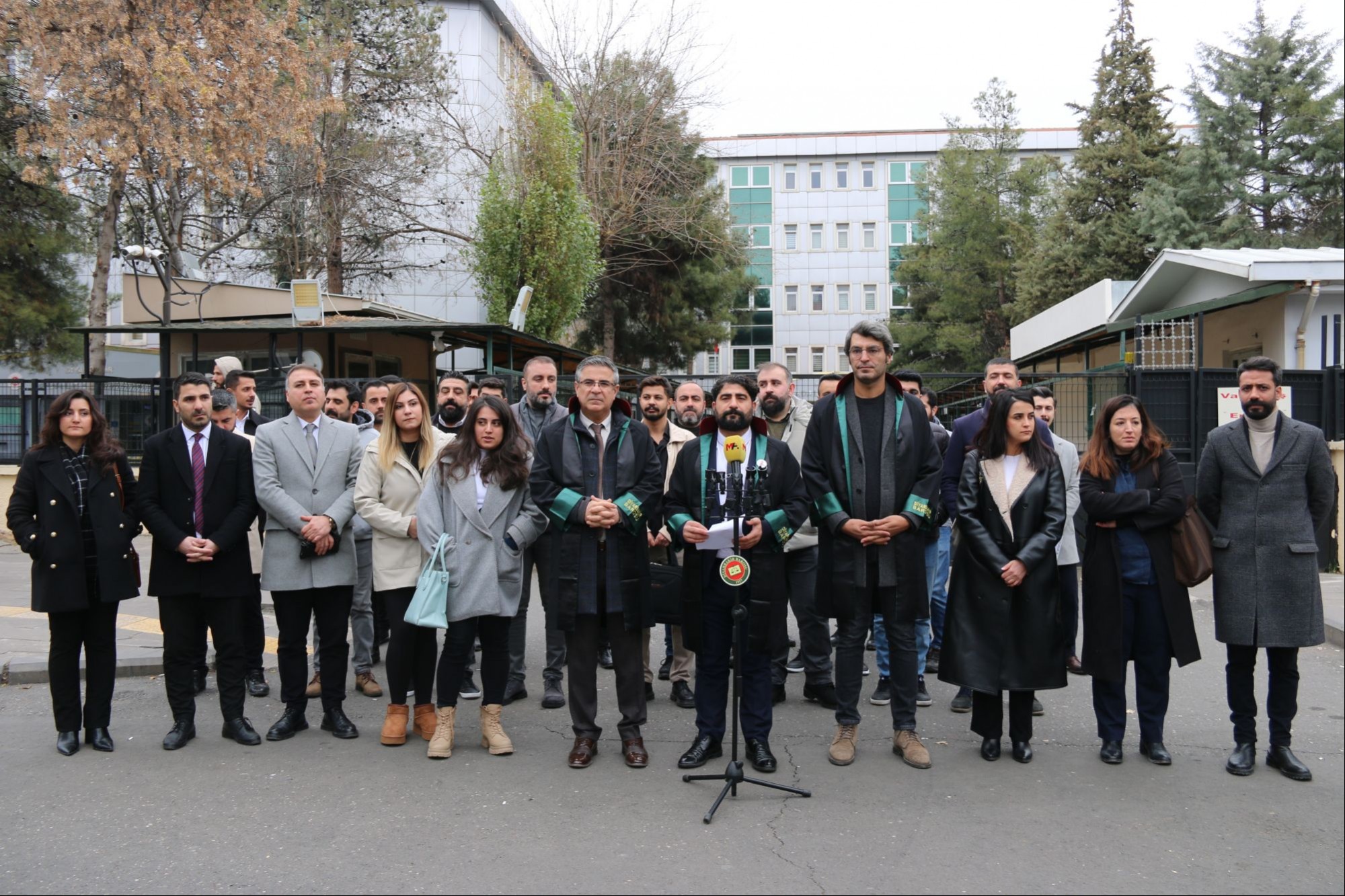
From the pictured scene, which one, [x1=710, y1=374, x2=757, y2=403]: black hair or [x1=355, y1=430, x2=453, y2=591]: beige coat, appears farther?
[x1=355, y1=430, x2=453, y2=591]: beige coat

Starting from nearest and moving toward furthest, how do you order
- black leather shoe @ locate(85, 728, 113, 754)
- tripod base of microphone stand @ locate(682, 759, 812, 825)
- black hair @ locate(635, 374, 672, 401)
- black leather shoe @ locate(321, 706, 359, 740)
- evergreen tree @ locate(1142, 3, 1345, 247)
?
tripod base of microphone stand @ locate(682, 759, 812, 825)
black leather shoe @ locate(85, 728, 113, 754)
black leather shoe @ locate(321, 706, 359, 740)
black hair @ locate(635, 374, 672, 401)
evergreen tree @ locate(1142, 3, 1345, 247)

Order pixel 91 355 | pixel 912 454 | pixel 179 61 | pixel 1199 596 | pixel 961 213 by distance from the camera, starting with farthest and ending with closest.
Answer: pixel 961 213 → pixel 91 355 → pixel 179 61 → pixel 1199 596 → pixel 912 454

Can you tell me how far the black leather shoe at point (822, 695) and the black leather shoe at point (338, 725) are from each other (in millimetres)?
2846

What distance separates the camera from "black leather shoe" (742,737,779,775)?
5.39 meters

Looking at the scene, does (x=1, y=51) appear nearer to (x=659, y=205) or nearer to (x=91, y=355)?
(x=91, y=355)

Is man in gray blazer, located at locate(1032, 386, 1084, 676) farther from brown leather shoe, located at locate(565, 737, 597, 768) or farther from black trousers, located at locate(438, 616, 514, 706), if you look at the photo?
black trousers, located at locate(438, 616, 514, 706)

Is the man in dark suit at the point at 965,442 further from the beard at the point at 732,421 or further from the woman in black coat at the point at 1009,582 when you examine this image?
the beard at the point at 732,421

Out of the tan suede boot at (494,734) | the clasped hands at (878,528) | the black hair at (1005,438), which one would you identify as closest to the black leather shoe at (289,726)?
the tan suede boot at (494,734)

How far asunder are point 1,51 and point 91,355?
582 centimetres

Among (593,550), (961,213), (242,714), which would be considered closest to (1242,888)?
(593,550)

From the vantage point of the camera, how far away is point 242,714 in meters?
6.09

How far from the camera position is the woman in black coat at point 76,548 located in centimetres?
573

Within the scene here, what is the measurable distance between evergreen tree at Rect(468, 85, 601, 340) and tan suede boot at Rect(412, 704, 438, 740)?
57.2 feet

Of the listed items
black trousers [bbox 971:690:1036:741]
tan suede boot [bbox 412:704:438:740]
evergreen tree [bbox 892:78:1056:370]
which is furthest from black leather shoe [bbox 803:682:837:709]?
evergreen tree [bbox 892:78:1056:370]
